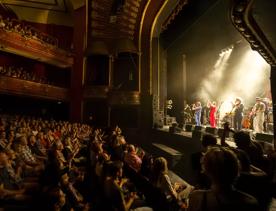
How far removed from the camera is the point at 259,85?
33.8 ft

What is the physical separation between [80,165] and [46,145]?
1.53 m

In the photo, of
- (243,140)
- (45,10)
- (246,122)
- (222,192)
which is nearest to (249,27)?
(243,140)

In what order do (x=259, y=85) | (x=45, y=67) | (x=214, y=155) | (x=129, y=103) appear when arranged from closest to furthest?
(x=214, y=155)
(x=259, y=85)
(x=129, y=103)
(x=45, y=67)

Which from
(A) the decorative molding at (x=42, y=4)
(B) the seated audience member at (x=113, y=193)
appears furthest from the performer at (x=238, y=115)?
(A) the decorative molding at (x=42, y=4)

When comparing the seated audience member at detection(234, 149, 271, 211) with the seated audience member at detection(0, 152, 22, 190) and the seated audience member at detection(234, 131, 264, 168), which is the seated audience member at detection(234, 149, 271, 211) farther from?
the seated audience member at detection(0, 152, 22, 190)

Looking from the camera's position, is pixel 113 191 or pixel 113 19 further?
pixel 113 19

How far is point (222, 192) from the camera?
1267 millimetres

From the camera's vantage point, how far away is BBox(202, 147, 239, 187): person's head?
128 centimetres

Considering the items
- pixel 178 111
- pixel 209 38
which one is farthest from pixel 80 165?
pixel 178 111

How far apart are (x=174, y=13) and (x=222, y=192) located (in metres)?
10.8

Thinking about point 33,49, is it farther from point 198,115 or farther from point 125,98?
point 198,115

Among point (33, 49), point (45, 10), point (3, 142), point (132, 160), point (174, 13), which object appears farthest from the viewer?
point (45, 10)

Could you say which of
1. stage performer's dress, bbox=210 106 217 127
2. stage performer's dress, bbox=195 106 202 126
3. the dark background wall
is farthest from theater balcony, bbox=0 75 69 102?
stage performer's dress, bbox=210 106 217 127

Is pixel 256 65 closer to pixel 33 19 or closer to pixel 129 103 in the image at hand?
pixel 129 103
